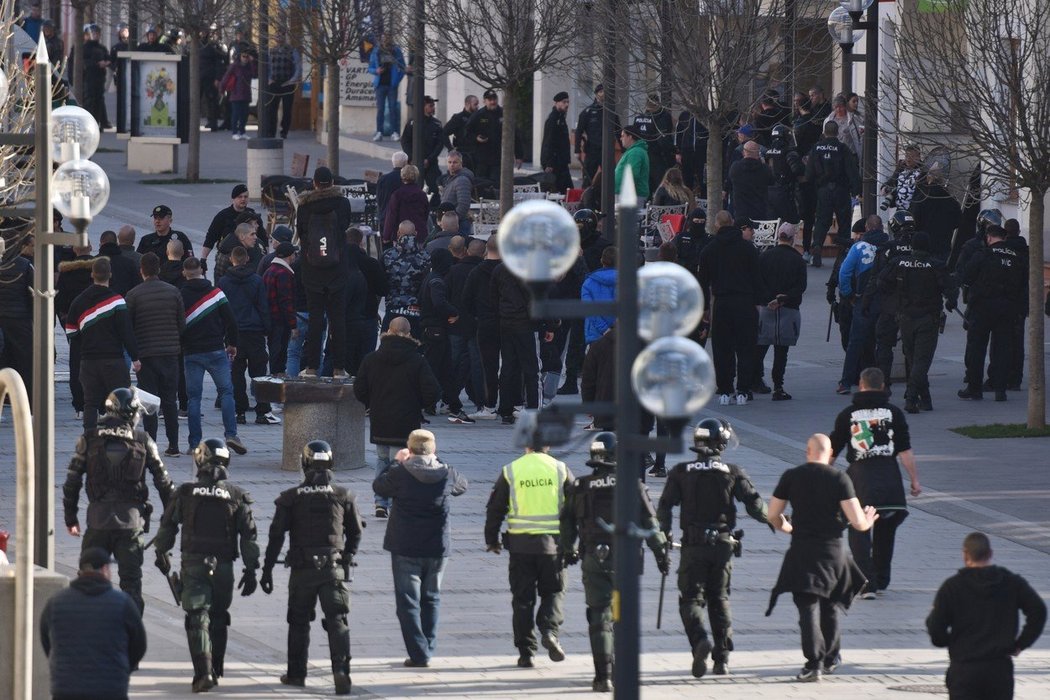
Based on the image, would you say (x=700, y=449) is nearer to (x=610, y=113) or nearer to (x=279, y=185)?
(x=610, y=113)

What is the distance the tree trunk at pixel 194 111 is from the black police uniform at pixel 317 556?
25.7 m

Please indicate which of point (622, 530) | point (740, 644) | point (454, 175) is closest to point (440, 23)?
point (454, 175)

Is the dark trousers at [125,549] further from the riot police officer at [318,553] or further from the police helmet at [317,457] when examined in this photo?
the police helmet at [317,457]

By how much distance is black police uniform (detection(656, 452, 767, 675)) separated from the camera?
1217 centimetres

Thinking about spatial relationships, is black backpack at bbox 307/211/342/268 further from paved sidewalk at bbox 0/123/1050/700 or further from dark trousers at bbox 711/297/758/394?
dark trousers at bbox 711/297/758/394

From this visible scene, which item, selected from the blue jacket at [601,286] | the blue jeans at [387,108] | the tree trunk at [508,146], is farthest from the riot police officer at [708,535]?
the blue jeans at [387,108]

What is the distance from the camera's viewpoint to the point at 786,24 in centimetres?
2494

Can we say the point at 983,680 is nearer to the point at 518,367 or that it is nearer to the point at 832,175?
the point at 518,367

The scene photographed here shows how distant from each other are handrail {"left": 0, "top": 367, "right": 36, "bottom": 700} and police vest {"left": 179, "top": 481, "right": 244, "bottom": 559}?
115 centimetres

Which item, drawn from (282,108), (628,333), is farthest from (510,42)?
(628,333)

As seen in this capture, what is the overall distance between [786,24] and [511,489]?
45.3 ft

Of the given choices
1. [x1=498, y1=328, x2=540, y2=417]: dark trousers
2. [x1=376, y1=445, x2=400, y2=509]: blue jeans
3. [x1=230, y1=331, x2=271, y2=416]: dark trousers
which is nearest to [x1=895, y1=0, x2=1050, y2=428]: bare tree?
[x1=498, y1=328, x2=540, y2=417]: dark trousers

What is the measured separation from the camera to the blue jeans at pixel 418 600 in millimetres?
12359

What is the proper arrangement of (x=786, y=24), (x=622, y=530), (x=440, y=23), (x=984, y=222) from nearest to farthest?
(x=622, y=530)
(x=984, y=222)
(x=786, y=24)
(x=440, y=23)
